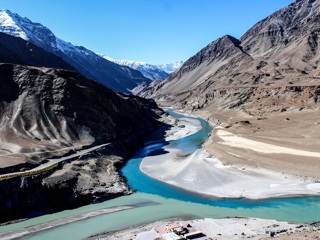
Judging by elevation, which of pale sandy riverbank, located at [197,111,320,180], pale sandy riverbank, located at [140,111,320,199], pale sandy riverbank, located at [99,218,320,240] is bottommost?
pale sandy riverbank, located at [99,218,320,240]

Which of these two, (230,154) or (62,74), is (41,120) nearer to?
(62,74)

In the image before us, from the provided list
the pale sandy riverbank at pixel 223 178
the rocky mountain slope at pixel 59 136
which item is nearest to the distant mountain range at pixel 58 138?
the rocky mountain slope at pixel 59 136

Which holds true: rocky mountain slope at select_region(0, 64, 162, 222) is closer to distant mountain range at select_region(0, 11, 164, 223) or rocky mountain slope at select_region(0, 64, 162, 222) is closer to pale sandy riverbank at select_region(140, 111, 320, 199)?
distant mountain range at select_region(0, 11, 164, 223)

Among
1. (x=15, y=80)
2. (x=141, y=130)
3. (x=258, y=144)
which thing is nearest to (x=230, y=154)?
(x=258, y=144)

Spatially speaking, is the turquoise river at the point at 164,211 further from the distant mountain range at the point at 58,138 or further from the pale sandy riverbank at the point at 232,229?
the distant mountain range at the point at 58,138

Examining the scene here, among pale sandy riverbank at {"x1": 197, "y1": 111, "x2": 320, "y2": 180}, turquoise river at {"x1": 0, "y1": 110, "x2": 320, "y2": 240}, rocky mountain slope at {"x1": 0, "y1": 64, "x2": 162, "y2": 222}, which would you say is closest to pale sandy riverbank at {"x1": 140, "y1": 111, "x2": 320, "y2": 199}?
pale sandy riverbank at {"x1": 197, "y1": 111, "x2": 320, "y2": 180}

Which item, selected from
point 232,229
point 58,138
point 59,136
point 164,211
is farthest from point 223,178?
point 59,136
